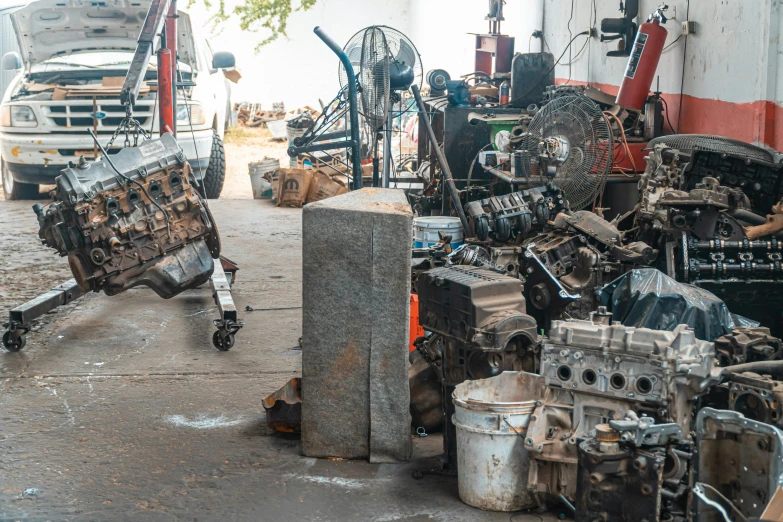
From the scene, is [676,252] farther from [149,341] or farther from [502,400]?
[149,341]

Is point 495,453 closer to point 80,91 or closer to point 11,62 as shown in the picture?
point 80,91

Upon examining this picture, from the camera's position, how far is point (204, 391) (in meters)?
5.04

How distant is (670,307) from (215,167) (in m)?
8.70

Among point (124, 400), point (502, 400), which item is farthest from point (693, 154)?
point (124, 400)

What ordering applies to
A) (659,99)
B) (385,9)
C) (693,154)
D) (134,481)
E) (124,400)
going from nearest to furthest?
(134,481) < (124,400) < (693,154) < (659,99) < (385,9)

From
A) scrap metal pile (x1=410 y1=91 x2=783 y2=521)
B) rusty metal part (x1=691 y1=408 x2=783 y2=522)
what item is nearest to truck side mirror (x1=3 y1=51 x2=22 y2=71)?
scrap metal pile (x1=410 y1=91 x2=783 y2=521)

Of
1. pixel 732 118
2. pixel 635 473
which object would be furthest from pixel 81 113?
pixel 635 473

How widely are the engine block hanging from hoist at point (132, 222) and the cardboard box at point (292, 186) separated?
5480 mm

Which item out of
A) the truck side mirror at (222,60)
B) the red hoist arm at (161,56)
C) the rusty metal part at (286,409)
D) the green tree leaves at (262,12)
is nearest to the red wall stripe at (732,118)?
the rusty metal part at (286,409)

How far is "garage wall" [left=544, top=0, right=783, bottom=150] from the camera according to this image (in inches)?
244

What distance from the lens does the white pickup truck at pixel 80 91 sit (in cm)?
1077

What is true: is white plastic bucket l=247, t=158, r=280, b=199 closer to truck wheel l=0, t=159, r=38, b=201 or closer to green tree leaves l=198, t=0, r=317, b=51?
truck wheel l=0, t=159, r=38, b=201

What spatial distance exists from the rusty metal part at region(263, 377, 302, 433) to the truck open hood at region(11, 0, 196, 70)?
8.30 meters

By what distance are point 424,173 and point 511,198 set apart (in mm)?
3974
